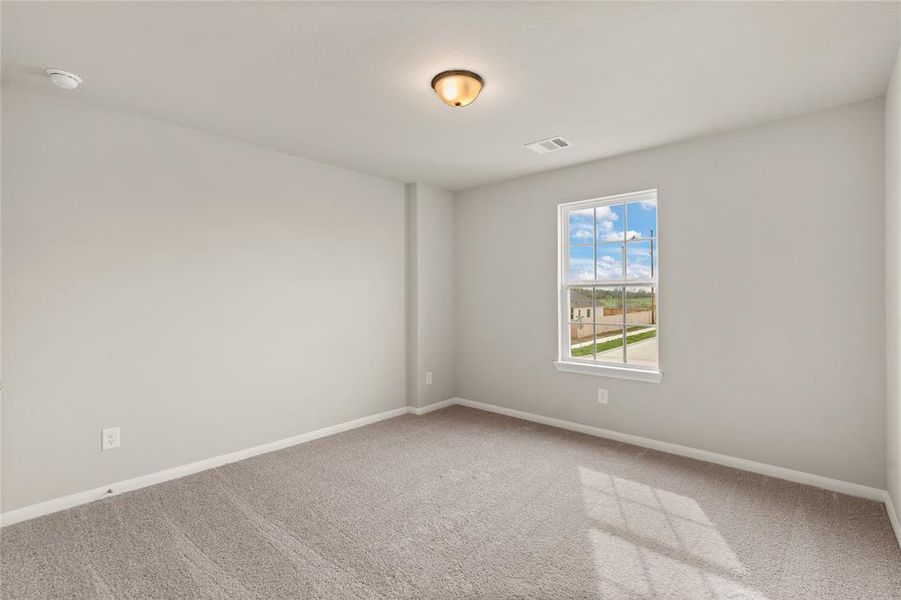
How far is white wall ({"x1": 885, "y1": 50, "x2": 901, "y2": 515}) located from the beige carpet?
1.26 feet

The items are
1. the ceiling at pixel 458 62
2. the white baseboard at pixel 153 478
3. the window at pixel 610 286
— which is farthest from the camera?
the window at pixel 610 286

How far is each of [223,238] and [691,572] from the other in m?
3.47

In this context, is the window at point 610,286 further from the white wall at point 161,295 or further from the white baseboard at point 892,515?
the white wall at point 161,295

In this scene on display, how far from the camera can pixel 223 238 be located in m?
3.34

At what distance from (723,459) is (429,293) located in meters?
2.94

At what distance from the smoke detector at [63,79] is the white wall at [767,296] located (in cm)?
350

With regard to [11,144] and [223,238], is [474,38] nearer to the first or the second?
[223,238]

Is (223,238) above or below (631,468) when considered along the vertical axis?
above

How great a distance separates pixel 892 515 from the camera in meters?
2.42

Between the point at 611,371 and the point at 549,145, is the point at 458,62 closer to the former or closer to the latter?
the point at 549,145

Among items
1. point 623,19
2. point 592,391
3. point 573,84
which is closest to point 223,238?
point 573,84

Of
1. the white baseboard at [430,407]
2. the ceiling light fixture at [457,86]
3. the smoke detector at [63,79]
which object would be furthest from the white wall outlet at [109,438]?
the ceiling light fixture at [457,86]

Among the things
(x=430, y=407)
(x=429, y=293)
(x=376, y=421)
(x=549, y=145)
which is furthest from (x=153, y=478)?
(x=549, y=145)

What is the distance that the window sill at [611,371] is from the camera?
3.61 meters
